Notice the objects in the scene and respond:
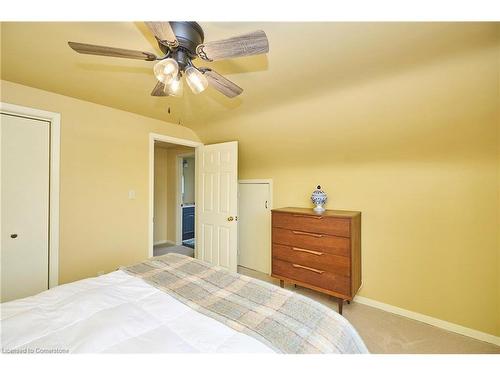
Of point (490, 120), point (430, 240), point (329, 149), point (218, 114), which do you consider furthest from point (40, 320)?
point (490, 120)

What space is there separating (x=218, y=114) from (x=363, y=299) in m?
2.75

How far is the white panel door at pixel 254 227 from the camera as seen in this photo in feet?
10.2

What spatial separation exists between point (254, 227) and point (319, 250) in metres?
1.30

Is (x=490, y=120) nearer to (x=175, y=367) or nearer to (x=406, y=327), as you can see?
(x=406, y=327)

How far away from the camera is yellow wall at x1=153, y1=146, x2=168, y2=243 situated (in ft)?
15.2

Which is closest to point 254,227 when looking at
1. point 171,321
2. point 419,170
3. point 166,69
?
point 419,170

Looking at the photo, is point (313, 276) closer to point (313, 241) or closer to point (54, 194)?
point (313, 241)

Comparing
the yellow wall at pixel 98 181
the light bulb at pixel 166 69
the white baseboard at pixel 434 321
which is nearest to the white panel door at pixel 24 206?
the yellow wall at pixel 98 181

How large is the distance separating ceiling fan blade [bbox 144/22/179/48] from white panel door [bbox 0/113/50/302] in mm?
1971

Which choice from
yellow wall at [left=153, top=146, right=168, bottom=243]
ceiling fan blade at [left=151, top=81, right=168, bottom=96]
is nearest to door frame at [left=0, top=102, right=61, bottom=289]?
ceiling fan blade at [left=151, top=81, right=168, bottom=96]

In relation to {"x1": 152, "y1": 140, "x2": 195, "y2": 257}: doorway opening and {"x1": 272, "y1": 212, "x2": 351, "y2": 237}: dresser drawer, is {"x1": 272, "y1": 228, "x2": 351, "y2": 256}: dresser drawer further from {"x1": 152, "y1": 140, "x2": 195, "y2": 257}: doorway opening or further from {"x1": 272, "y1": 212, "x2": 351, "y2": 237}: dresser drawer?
{"x1": 152, "y1": 140, "x2": 195, "y2": 257}: doorway opening

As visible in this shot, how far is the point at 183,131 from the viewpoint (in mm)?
3139

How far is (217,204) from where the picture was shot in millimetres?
3047

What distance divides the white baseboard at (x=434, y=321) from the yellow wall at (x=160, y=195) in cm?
400
